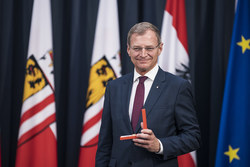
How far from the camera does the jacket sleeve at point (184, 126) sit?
50.6 inches

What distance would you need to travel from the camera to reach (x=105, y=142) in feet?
4.94

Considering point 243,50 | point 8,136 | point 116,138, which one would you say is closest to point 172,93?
point 116,138

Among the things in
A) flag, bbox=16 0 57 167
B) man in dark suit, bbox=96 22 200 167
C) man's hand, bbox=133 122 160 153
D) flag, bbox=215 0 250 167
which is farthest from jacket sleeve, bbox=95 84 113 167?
flag, bbox=215 0 250 167

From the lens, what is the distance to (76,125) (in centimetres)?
262

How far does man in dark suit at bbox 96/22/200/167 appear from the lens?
4.29 feet

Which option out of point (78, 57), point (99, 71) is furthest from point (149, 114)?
point (78, 57)

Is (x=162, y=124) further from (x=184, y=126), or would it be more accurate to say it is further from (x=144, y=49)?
(x=144, y=49)

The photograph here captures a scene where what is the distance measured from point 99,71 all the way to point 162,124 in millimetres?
1377

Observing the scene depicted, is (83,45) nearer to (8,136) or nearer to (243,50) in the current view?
(8,136)

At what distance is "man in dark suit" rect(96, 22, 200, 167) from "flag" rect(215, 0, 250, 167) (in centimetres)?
115

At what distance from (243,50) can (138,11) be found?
1.16 m

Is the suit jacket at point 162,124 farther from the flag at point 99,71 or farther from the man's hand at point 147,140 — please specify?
the flag at point 99,71

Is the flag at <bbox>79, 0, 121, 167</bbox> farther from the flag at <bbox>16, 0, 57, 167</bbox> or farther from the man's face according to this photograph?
the man's face

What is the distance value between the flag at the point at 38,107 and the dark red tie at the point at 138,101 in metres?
1.37
